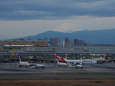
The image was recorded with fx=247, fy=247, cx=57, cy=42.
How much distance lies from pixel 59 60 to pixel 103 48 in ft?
224

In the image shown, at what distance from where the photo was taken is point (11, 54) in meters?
115

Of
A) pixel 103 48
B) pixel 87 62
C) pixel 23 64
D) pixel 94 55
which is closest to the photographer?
pixel 23 64

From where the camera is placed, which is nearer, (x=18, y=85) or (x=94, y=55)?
(x=18, y=85)

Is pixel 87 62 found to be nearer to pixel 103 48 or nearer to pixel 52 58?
pixel 52 58

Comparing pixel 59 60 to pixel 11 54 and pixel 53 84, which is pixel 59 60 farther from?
pixel 53 84

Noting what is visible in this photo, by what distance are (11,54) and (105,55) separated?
143 feet

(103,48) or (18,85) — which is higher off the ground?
(103,48)

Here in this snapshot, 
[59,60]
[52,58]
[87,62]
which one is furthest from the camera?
[52,58]

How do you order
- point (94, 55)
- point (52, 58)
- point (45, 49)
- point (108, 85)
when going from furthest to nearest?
1. point (45, 49)
2. point (94, 55)
3. point (52, 58)
4. point (108, 85)

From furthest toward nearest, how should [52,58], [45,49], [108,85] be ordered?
[45,49], [52,58], [108,85]

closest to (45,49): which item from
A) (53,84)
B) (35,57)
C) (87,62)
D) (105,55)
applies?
(35,57)

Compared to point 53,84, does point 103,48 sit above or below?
above

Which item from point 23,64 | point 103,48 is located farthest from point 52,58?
point 103,48

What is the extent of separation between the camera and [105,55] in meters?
115
